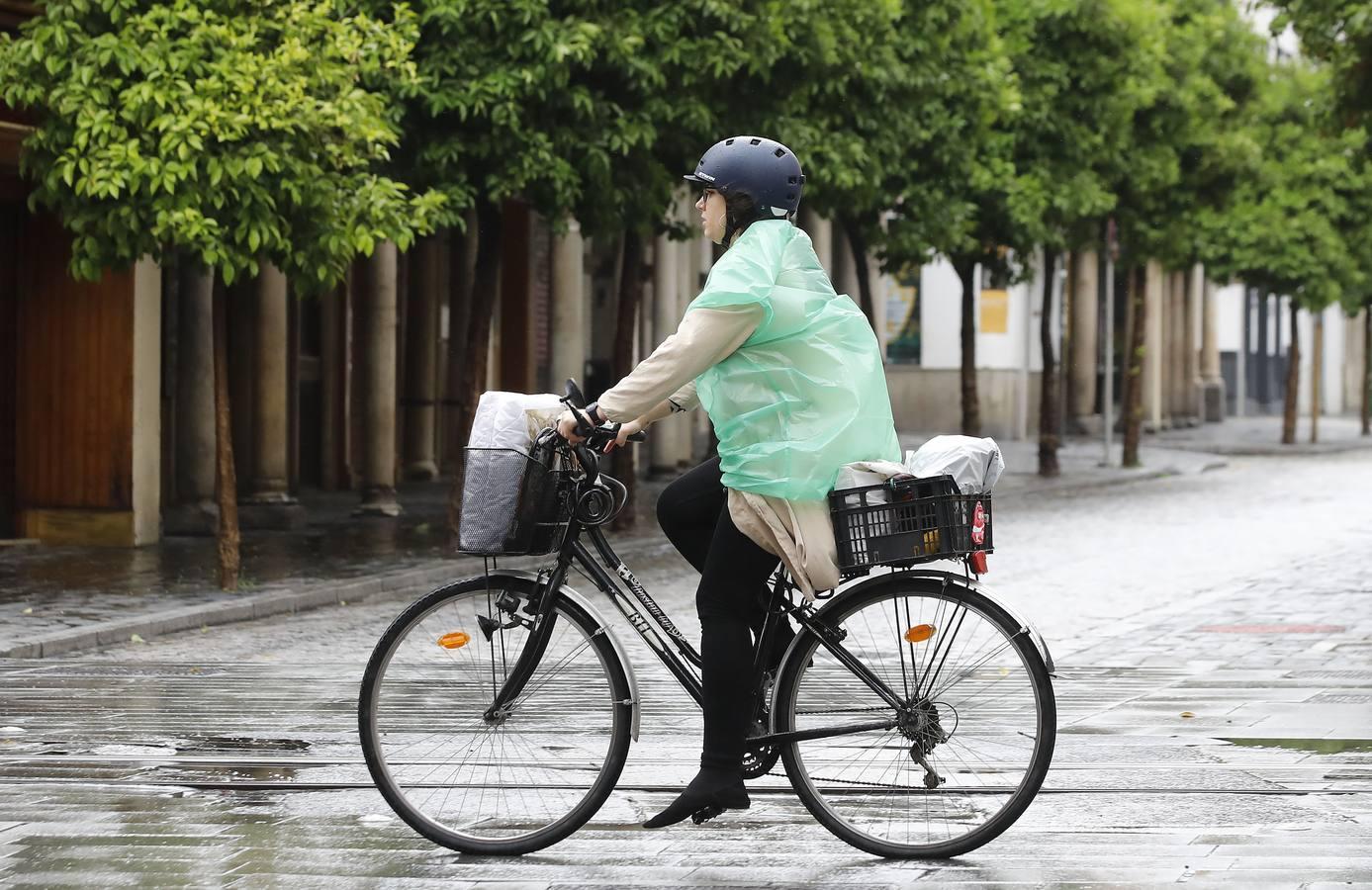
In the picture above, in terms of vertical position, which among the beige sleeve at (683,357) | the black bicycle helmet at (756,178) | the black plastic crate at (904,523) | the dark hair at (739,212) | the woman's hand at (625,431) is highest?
the black bicycle helmet at (756,178)

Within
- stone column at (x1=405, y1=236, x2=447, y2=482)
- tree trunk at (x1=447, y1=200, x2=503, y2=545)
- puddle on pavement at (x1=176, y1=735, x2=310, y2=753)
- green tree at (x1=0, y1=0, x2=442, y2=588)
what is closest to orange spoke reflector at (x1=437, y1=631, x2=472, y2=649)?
puddle on pavement at (x1=176, y1=735, x2=310, y2=753)

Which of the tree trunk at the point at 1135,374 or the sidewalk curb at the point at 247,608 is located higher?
the tree trunk at the point at 1135,374

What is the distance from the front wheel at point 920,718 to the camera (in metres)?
5.49

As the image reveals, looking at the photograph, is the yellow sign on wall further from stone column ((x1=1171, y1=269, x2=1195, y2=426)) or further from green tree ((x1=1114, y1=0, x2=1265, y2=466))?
stone column ((x1=1171, y1=269, x2=1195, y2=426))

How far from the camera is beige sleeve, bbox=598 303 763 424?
5438 millimetres

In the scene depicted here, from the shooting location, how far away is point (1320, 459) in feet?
121

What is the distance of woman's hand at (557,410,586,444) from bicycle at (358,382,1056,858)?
2 centimetres

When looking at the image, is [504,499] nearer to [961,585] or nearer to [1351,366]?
[961,585]

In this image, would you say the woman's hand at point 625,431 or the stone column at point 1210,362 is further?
the stone column at point 1210,362

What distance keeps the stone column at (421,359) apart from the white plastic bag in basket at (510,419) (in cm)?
2155

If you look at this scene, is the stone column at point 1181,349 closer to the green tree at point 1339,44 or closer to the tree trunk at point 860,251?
the tree trunk at point 860,251

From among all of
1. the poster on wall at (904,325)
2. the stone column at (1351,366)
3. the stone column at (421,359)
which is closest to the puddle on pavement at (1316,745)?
the stone column at (421,359)

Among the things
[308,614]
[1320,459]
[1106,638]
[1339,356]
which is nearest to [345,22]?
[308,614]

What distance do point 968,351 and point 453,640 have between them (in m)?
22.8
